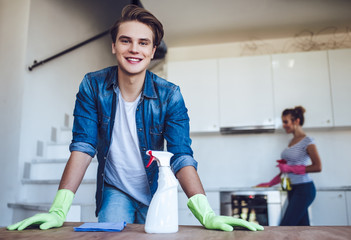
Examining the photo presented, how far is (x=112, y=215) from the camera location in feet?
4.24

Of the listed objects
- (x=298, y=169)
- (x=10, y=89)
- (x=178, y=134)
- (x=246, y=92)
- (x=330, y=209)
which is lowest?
(x=330, y=209)

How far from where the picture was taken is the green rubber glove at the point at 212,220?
889 mm

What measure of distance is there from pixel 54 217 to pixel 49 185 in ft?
6.34

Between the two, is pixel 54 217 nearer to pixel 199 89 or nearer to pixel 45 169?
pixel 45 169

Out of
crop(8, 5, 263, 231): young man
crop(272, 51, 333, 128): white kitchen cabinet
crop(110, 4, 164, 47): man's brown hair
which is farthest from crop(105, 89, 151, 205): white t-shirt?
crop(272, 51, 333, 128): white kitchen cabinet

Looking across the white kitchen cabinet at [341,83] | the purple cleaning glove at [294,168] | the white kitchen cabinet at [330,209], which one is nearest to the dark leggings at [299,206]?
the purple cleaning glove at [294,168]

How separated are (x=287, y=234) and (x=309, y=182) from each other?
2.25m

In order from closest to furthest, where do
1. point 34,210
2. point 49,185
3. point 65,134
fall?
point 34,210 < point 49,185 < point 65,134

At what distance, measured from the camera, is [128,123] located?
139 centimetres

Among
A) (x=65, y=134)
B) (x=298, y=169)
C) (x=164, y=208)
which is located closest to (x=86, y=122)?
(x=164, y=208)

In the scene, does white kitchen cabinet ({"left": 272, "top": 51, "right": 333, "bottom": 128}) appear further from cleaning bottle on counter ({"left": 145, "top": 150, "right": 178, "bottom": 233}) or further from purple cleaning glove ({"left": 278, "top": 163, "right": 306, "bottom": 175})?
cleaning bottle on counter ({"left": 145, "top": 150, "right": 178, "bottom": 233})

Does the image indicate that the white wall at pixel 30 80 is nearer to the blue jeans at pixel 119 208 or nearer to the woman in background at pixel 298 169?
the blue jeans at pixel 119 208

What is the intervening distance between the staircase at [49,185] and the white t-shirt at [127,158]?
1.05m

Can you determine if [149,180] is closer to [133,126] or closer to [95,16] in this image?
[133,126]
